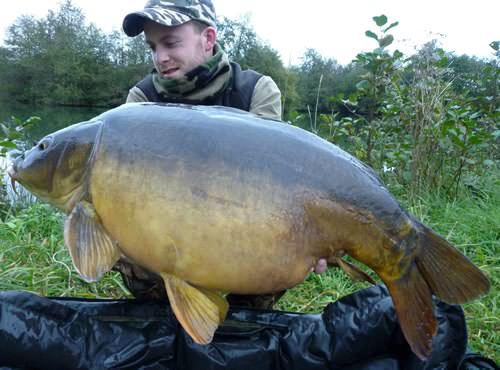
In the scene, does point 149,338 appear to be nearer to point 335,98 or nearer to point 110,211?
point 110,211

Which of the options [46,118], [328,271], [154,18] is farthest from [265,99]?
[46,118]

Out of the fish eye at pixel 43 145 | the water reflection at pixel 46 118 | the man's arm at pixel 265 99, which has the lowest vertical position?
the water reflection at pixel 46 118

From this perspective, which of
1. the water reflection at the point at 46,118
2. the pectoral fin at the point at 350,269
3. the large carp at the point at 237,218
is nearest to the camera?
the large carp at the point at 237,218

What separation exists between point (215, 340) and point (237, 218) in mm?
522

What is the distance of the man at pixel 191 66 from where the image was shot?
162cm

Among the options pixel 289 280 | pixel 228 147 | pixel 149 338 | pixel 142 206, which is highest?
pixel 228 147

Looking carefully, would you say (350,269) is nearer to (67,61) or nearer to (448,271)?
(448,271)

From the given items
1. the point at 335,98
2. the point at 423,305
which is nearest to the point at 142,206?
the point at 423,305

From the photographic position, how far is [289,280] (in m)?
1.02

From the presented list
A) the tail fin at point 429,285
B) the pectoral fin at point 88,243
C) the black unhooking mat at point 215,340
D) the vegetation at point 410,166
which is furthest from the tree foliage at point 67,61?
the tail fin at point 429,285

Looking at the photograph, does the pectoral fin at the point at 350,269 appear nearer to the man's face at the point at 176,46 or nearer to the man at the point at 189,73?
the man at the point at 189,73

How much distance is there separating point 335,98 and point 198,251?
2.12 metres

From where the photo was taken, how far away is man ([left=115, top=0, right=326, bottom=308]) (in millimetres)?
1547

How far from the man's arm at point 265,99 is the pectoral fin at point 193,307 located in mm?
910
